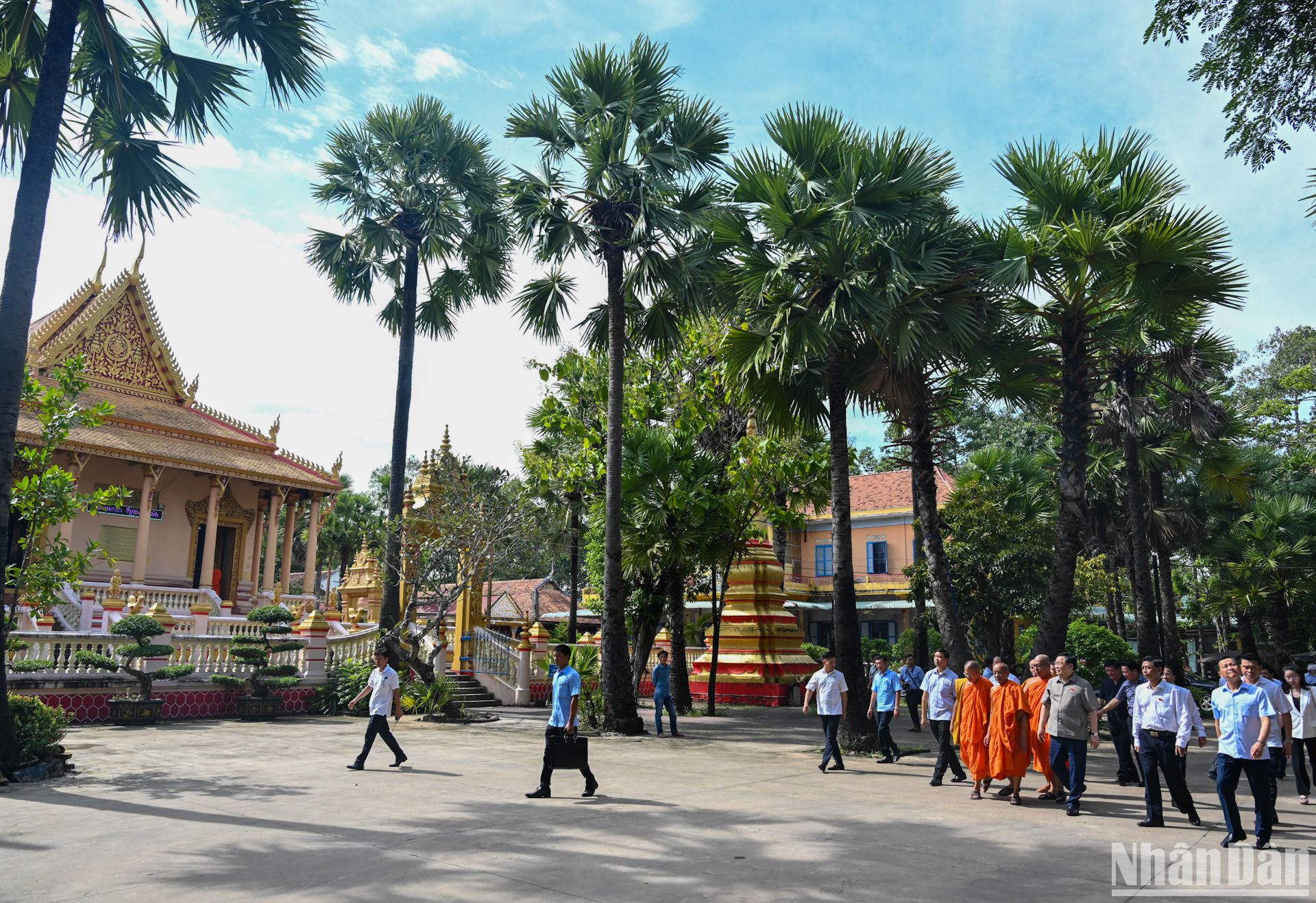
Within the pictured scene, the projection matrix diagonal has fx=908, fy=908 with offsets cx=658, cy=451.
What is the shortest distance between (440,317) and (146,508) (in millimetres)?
11379

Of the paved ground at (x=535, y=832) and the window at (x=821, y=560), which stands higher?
the window at (x=821, y=560)

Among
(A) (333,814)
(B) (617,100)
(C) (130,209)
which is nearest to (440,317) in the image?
(B) (617,100)

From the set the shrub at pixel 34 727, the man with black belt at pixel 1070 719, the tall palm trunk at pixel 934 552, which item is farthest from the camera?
the tall palm trunk at pixel 934 552

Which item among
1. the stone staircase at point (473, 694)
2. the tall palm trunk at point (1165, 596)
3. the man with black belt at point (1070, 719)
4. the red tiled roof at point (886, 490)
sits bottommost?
the stone staircase at point (473, 694)

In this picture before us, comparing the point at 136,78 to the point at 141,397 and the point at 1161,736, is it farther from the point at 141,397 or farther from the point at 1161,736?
the point at 141,397

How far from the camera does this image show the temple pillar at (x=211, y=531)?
27.5m

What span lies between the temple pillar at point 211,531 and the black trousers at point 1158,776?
2609 cm

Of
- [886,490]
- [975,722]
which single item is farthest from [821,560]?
[975,722]

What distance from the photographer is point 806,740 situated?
1561 centimetres

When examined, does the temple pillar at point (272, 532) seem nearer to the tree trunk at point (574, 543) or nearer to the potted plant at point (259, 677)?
the tree trunk at point (574, 543)

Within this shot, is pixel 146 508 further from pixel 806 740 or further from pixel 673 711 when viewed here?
pixel 806 740

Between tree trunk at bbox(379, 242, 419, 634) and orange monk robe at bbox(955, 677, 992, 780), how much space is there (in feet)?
40.3

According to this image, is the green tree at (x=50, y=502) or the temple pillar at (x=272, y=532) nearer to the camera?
the green tree at (x=50, y=502)

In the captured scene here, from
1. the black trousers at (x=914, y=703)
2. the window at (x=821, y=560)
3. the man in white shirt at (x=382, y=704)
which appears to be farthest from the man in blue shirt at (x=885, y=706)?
the window at (x=821, y=560)
